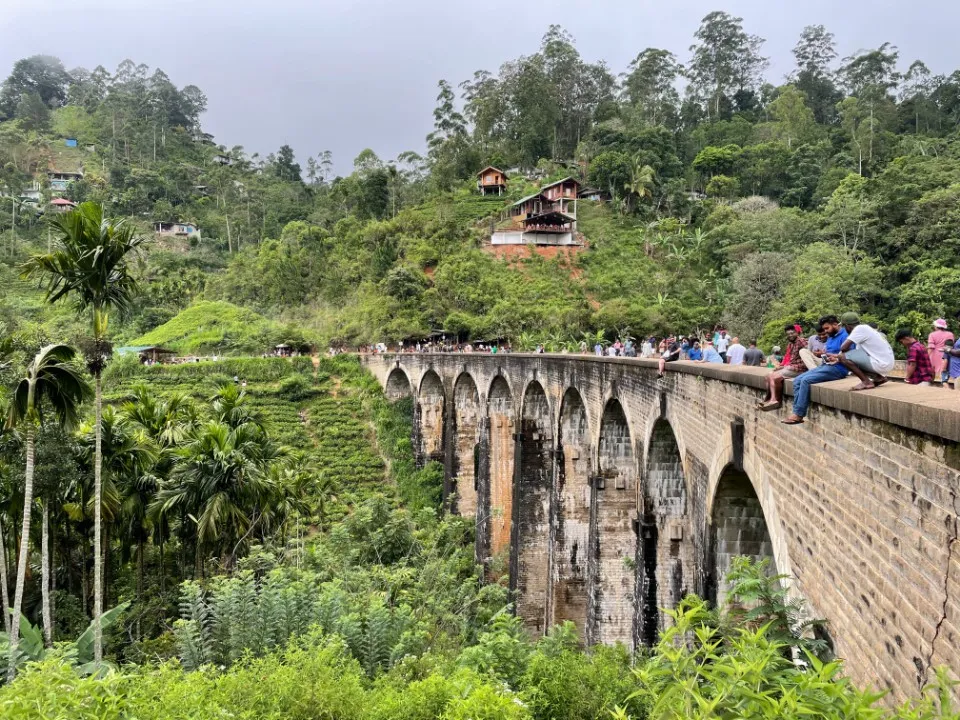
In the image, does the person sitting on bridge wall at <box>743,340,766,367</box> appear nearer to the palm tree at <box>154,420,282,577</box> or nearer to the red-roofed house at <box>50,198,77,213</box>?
the palm tree at <box>154,420,282,577</box>

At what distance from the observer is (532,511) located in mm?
19453

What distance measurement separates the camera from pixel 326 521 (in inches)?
904

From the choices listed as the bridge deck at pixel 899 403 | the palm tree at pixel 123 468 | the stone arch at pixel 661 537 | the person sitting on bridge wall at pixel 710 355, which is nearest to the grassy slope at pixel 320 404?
the palm tree at pixel 123 468

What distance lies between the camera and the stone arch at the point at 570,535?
16875mm

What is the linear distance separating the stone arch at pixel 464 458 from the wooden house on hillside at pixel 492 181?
35.6m

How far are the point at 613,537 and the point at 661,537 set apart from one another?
2855mm

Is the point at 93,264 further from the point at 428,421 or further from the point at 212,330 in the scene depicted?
the point at 212,330

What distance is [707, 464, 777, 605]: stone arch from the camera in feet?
27.0

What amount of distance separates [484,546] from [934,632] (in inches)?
782

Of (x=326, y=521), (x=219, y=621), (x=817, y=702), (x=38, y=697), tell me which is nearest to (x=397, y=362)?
(x=326, y=521)

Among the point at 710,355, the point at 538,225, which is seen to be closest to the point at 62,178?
the point at 538,225

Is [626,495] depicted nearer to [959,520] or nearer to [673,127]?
[959,520]

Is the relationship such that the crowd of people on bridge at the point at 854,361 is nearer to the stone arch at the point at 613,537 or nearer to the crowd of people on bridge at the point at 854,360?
the crowd of people on bridge at the point at 854,360

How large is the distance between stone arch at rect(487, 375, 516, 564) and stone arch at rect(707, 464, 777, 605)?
14.2 m
